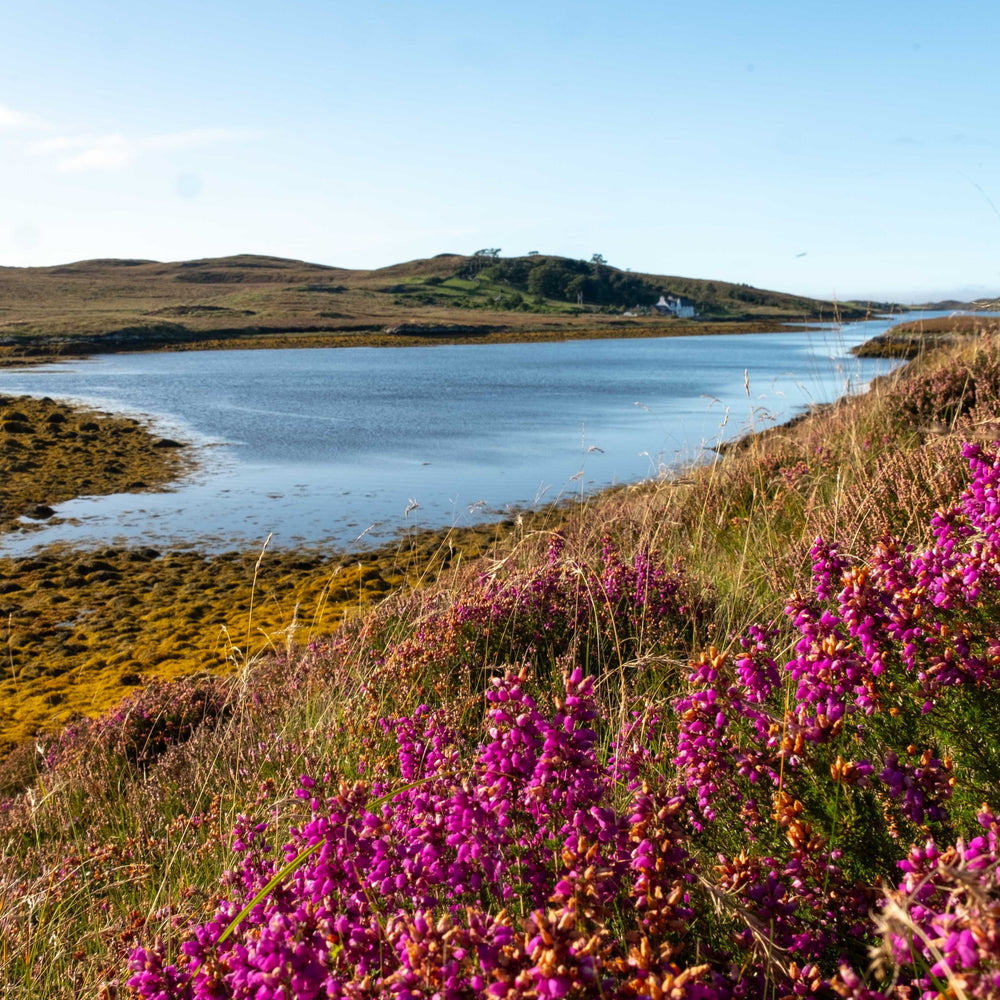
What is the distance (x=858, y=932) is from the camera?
1860 millimetres

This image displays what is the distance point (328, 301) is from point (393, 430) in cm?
11169

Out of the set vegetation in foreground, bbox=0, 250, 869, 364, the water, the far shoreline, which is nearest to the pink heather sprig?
the water

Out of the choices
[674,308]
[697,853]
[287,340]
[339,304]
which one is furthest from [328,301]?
[697,853]

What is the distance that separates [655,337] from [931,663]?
100.0 metres

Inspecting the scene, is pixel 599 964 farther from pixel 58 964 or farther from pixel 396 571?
pixel 396 571

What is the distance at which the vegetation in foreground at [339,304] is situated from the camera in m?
79.6

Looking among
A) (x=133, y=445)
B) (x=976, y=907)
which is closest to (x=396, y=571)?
(x=976, y=907)

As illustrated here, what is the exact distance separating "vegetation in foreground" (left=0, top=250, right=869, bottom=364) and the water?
449 inches

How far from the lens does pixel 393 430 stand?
86.5 ft

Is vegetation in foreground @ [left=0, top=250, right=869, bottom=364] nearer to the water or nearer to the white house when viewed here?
the white house

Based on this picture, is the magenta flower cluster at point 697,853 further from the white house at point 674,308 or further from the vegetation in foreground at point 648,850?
the white house at point 674,308

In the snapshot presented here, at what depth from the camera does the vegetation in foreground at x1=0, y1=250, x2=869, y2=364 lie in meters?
79.6

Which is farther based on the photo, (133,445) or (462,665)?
(133,445)

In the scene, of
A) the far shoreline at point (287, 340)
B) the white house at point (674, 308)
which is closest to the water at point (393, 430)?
the far shoreline at point (287, 340)
